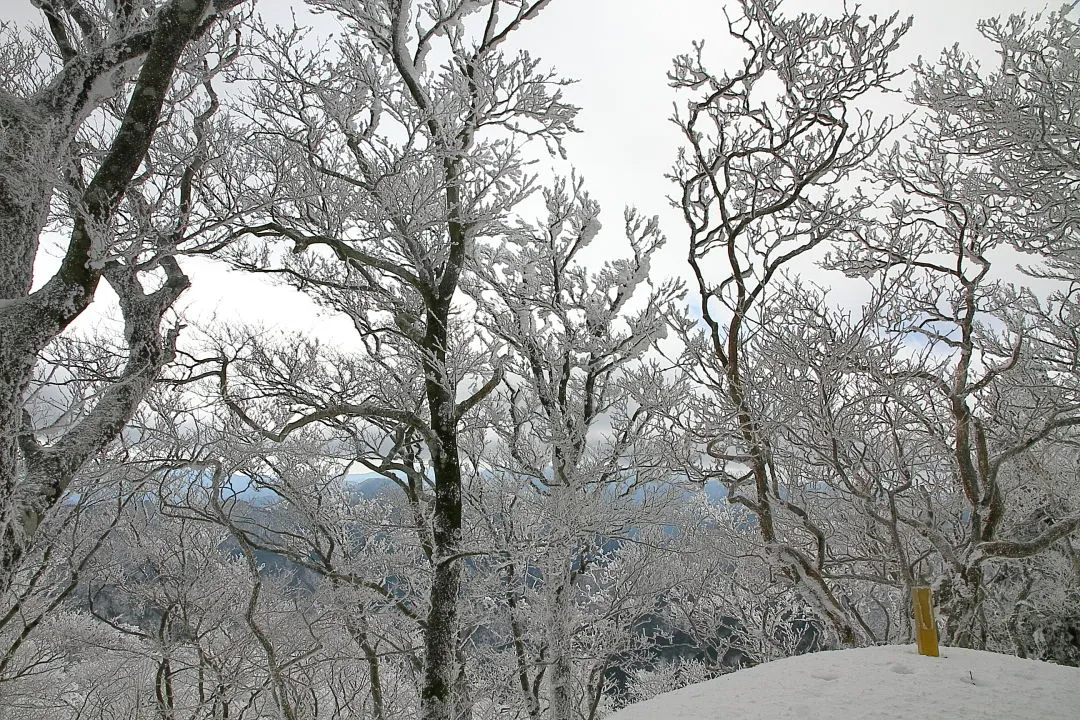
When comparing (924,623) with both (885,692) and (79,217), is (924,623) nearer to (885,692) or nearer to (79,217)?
(885,692)

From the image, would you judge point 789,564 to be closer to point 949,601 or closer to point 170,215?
point 949,601

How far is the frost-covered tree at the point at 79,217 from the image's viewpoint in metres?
4.00

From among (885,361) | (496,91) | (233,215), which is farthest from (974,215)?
(233,215)

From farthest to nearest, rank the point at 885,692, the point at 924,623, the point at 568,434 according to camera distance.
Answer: the point at 568,434, the point at 924,623, the point at 885,692

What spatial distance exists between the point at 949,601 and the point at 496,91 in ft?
25.9

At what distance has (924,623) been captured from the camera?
3947 mm

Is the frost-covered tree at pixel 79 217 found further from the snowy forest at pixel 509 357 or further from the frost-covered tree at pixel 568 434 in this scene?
the frost-covered tree at pixel 568 434

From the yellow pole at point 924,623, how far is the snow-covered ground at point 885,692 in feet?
0.35

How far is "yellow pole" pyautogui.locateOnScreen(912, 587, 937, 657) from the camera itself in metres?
3.87

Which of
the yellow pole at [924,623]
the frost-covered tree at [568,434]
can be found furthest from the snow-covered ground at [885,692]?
the frost-covered tree at [568,434]

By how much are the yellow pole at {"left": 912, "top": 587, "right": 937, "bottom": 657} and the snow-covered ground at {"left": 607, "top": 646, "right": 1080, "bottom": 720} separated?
0.11 meters

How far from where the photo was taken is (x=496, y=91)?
630 cm

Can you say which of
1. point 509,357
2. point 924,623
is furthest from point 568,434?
point 924,623

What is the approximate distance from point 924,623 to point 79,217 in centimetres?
691
